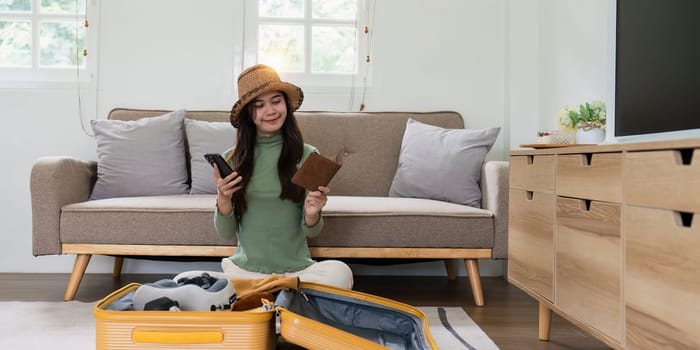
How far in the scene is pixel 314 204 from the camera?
184cm

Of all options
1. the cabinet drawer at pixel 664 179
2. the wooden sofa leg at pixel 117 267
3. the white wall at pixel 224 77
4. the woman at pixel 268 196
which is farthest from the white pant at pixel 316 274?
the wooden sofa leg at pixel 117 267

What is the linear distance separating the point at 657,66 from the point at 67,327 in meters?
1.99

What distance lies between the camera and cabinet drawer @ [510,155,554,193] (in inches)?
70.0

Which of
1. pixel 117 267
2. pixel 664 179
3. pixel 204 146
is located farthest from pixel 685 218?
pixel 117 267

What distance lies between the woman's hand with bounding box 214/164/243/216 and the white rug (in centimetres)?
57

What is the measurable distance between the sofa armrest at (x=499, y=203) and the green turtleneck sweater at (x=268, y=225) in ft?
2.64

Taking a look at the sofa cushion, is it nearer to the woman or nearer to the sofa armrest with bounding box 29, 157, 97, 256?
the sofa armrest with bounding box 29, 157, 97, 256

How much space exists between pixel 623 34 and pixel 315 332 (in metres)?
1.19

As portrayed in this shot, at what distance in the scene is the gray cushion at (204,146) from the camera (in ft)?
9.10

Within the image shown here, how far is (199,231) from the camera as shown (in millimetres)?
2348

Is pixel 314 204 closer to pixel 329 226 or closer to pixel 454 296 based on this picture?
pixel 329 226

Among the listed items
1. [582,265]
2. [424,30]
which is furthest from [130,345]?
[424,30]

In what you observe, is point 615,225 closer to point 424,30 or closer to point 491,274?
point 491,274

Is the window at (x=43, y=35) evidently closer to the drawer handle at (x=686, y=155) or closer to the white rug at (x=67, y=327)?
the white rug at (x=67, y=327)
